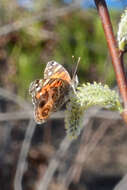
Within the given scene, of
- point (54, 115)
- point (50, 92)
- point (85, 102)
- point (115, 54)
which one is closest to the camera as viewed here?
point (115, 54)

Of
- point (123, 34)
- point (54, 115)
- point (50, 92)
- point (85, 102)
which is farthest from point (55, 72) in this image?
point (54, 115)

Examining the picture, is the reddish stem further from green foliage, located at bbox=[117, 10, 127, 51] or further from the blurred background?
the blurred background

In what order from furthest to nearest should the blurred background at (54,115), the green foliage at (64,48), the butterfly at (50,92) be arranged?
the green foliage at (64,48)
the blurred background at (54,115)
the butterfly at (50,92)

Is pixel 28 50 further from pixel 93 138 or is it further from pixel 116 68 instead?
pixel 116 68

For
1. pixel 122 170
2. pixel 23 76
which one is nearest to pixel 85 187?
pixel 122 170

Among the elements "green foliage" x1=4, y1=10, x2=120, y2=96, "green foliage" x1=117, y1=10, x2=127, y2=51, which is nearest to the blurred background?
"green foliage" x1=4, y1=10, x2=120, y2=96

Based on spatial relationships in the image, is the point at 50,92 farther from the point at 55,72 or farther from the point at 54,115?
the point at 54,115

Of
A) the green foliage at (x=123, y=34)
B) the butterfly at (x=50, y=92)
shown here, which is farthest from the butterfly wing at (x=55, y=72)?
the green foliage at (x=123, y=34)

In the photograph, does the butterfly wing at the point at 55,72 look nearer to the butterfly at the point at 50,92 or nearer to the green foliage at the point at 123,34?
the butterfly at the point at 50,92
